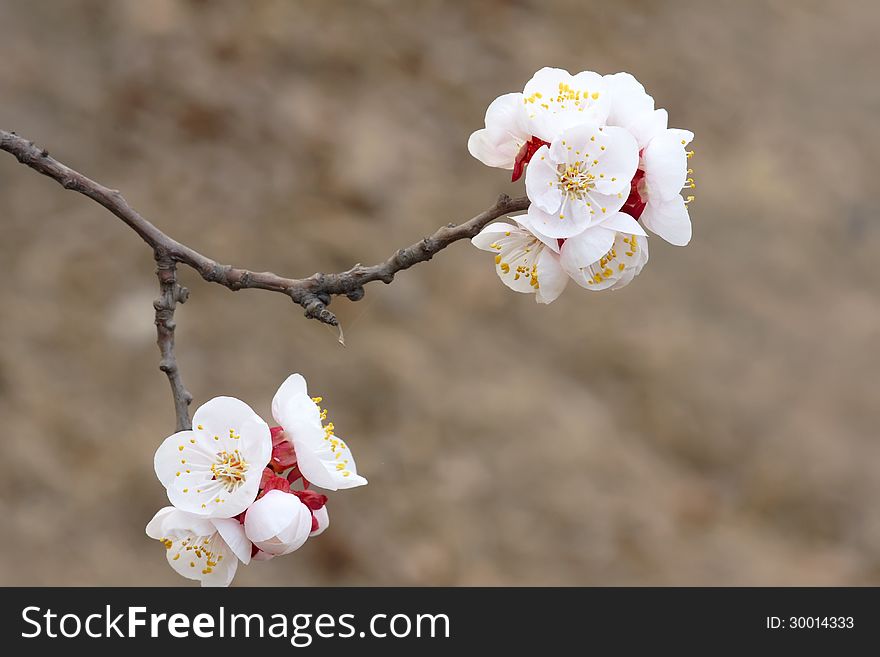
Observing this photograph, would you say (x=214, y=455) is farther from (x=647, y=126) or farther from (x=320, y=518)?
(x=647, y=126)

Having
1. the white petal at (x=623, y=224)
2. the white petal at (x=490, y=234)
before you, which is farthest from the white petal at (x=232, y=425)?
the white petal at (x=623, y=224)

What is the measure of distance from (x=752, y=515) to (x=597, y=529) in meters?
0.46

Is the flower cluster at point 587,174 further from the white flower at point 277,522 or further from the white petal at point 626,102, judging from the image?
the white flower at point 277,522

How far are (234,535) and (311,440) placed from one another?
113mm

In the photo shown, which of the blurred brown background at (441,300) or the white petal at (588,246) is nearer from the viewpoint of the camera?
the white petal at (588,246)

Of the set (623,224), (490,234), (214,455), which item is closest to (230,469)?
(214,455)

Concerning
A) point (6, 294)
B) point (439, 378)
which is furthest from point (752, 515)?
point (6, 294)

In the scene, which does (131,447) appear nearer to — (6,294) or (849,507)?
(6,294)

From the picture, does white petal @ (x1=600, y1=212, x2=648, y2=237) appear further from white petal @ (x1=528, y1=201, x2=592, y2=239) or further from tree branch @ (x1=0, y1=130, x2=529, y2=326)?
tree branch @ (x1=0, y1=130, x2=529, y2=326)

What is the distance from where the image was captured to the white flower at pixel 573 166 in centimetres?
91

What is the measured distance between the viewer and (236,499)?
0.91 meters

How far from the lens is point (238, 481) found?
956mm

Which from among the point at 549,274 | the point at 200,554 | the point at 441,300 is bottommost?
the point at 200,554

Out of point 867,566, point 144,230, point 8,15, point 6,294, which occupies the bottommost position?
point 144,230
